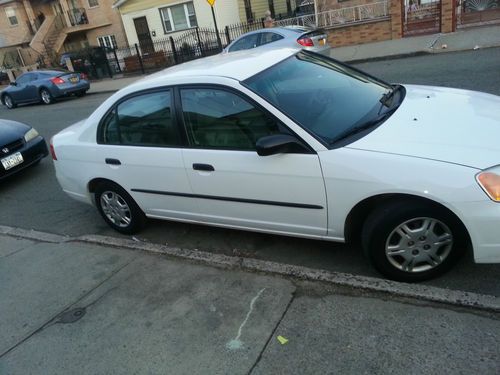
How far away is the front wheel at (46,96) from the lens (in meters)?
16.6

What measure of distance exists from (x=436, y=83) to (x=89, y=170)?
23.2ft

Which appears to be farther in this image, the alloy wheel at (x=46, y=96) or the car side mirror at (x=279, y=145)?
the alloy wheel at (x=46, y=96)

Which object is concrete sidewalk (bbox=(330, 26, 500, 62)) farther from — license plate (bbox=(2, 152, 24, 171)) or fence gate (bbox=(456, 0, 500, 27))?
license plate (bbox=(2, 152, 24, 171))

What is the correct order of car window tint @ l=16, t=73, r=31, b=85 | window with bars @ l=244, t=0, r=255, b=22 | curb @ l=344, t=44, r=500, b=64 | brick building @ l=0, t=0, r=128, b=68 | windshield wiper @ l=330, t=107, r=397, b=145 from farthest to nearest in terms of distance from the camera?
brick building @ l=0, t=0, r=128, b=68 → window with bars @ l=244, t=0, r=255, b=22 → car window tint @ l=16, t=73, r=31, b=85 → curb @ l=344, t=44, r=500, b=64 → windshield wiper @ l=330, t=107, r=397, b=145

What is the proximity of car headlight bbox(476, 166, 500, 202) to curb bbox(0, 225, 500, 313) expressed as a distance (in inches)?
27.2

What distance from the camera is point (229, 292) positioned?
3270mm

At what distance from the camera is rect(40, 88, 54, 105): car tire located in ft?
54.3

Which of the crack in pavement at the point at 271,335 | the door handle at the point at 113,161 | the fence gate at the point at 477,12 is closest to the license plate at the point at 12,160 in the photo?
the door handle at the point at 113,161

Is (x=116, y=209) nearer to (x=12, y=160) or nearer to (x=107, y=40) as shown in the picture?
(x=12, y=160)

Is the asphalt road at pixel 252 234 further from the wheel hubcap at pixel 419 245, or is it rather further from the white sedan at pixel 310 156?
the white sedan at pixel 310 156

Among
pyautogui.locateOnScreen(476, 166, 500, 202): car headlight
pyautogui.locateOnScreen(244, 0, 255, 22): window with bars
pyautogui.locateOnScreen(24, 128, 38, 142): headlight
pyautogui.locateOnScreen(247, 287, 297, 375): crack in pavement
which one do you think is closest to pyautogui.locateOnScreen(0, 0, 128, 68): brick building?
pyautogui.locateOnScreen(244, 0, 255, 22): window with bars

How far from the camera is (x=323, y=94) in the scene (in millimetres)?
3564

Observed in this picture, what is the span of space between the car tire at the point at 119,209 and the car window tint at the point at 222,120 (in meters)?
1.16

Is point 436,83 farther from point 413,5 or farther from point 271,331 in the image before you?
point 413,5
